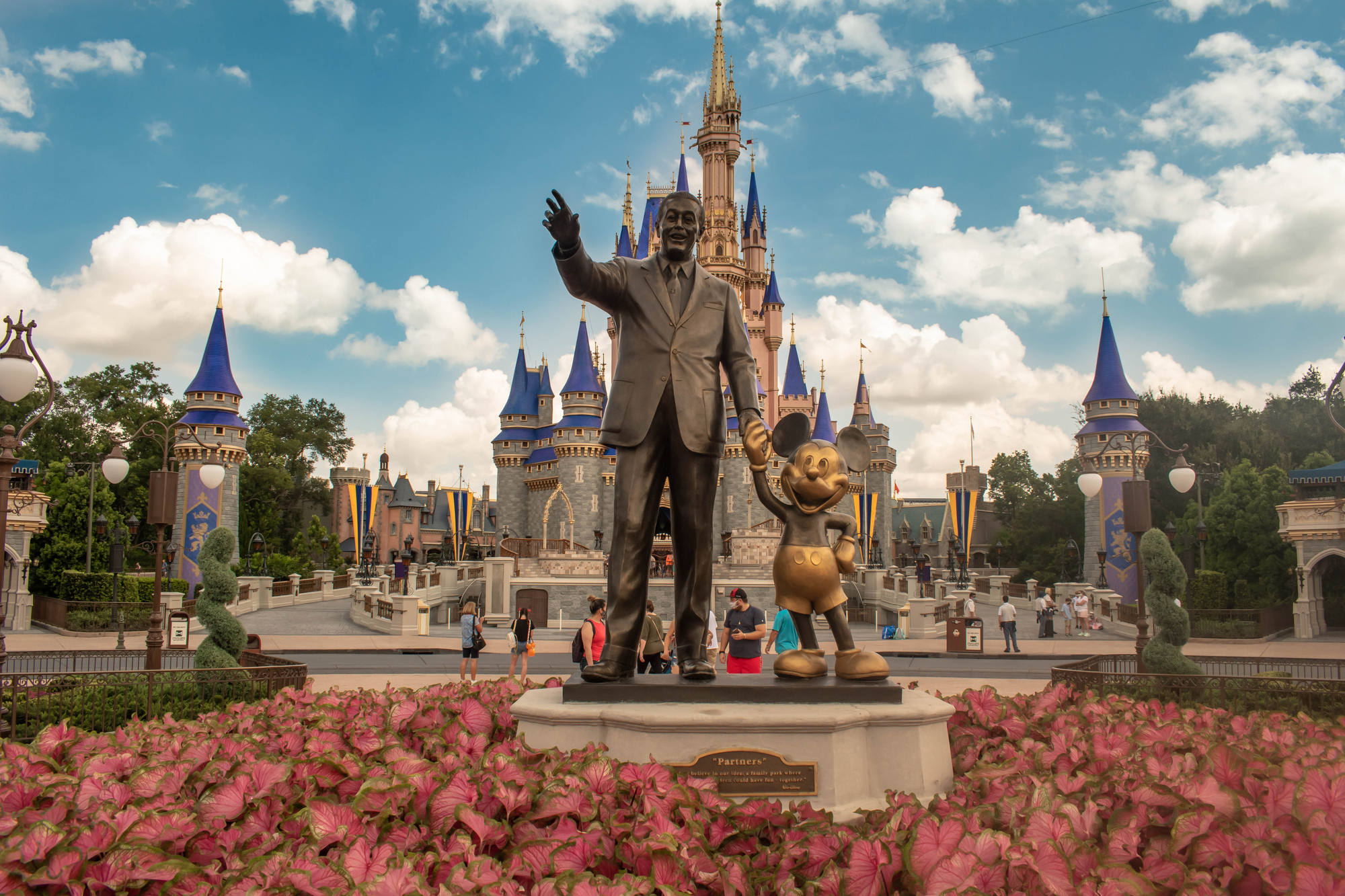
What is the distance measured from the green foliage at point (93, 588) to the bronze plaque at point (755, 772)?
28379 mm

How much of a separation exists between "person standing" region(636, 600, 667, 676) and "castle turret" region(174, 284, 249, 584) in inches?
1453

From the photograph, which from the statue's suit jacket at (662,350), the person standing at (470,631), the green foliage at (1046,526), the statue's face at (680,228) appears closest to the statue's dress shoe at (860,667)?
the statue's suit jacket at (662,350)

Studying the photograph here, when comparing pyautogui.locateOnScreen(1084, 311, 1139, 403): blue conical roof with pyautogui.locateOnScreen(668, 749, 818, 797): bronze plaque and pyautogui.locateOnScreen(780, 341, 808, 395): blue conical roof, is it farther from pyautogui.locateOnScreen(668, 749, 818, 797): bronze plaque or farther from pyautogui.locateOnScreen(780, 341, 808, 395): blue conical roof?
pyautogui.locateOnScreen(668, 749, 818, 797): bronze plaque

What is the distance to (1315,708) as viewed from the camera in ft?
26.6

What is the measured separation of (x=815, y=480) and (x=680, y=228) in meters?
1.69

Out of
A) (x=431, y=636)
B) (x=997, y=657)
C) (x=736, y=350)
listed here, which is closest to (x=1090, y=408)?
(x=997, y=657)

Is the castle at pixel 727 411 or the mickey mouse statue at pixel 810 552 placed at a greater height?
the castle at pixel 727 411

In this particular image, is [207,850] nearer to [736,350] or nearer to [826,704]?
[826,704]

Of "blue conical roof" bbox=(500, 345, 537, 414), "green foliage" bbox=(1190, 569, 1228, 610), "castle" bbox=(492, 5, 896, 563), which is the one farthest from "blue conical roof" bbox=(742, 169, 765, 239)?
"green foliage" bbox=(1190, 569, 1228, 610)

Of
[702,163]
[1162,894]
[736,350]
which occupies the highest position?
[702,163]

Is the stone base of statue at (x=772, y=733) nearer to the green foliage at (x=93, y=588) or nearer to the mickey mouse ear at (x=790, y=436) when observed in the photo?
the mickey mouse ear at (x=790, y=436)

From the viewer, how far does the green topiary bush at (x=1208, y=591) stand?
2772 centimetres

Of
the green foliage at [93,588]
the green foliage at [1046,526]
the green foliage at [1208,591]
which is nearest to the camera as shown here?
the green foliage at [93,588]

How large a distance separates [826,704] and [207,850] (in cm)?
277
